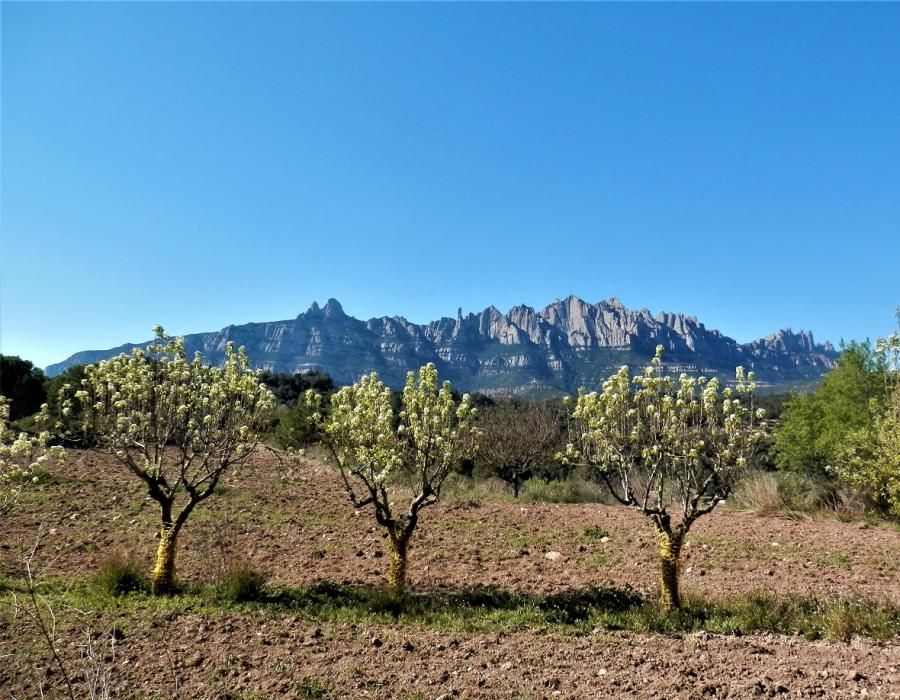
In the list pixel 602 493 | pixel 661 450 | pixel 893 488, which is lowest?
pixel 602 493

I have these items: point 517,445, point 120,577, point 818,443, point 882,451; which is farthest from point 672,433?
point 517,445

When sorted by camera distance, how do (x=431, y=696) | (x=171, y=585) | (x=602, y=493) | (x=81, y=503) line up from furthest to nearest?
(x=602, y=493)
(x=81, y=503)
(x=171, y=585)
(x=431, y=696)

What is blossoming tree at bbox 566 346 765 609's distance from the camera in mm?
8164

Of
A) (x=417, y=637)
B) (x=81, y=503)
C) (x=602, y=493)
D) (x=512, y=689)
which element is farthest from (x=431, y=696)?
(x=602, y=493)

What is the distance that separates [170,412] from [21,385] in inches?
1465

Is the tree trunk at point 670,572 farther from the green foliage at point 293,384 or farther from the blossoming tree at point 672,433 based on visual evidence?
the green foliage at point 293,384

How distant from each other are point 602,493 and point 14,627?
61.7ft

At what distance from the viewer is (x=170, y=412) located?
363 inches

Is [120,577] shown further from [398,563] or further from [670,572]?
[670,572]

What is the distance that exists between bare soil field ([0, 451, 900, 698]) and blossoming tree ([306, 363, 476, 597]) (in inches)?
54.6

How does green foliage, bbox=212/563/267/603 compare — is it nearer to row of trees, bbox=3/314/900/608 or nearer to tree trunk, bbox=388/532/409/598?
row of trees, bbox=3/314/900/608

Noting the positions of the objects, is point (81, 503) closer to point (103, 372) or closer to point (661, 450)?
point (103, 372)

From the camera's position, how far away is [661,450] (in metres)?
8.50

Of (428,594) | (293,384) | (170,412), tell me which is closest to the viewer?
(428,594)
